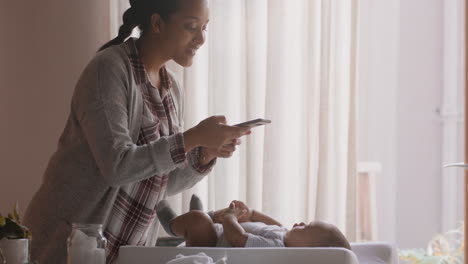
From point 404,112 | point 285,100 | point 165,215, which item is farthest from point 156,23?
point 404,112

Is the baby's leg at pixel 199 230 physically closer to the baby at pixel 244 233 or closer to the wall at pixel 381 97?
the baby at pixel 244 233

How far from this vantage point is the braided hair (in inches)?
61.2

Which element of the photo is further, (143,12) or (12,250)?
(143,12)

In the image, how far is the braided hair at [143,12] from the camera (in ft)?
5.10

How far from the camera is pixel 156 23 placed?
5.18 ft

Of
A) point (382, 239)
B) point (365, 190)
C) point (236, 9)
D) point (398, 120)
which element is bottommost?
point (382, 239)

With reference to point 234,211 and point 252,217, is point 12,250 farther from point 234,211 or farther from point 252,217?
point 252,217

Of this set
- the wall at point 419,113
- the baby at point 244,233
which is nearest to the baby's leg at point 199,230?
the baby at point 244,233

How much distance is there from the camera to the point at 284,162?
2.35 m

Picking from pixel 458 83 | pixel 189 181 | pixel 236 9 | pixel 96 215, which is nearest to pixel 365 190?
pixel 458 83

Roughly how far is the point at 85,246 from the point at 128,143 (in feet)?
1.04

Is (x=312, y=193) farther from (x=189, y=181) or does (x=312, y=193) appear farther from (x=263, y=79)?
(x=189, y=181)

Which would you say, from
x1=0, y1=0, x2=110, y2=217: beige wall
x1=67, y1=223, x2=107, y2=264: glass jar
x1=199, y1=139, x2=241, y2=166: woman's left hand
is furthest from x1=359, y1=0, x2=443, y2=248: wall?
x1=67, y1=223, x2=107, y2=264: glass jar

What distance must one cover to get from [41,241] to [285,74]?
1.15 meters
